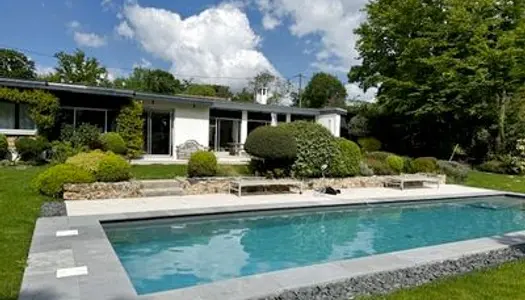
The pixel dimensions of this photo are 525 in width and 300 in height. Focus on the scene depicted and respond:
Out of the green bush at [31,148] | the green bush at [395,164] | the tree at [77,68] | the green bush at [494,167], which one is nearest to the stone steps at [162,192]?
the green bush at [31,148]

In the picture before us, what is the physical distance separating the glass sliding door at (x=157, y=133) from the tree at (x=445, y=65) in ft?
43.5

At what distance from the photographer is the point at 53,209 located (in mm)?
9570

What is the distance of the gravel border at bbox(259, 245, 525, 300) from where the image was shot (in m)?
5.05

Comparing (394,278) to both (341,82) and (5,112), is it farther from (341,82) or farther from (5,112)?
(341,82)

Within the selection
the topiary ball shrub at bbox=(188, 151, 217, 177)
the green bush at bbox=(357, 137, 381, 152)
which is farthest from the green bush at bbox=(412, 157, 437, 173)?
the topiary ball shrub at bbox=(188, 151, 217, 177)

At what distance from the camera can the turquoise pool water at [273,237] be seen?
280 inches

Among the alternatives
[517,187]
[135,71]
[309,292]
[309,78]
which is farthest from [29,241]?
[135,71]

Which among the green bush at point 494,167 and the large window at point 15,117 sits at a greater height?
the large window at point 15,117

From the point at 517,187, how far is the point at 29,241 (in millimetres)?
17866

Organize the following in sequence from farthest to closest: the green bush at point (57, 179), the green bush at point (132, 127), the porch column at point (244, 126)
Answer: the porch column at point (244, 126), the green bush at point (132, 127), the green bush at point (57, 179)

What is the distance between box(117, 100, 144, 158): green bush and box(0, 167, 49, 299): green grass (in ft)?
18.7

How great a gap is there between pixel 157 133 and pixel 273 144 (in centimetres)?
968

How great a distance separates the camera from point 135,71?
6334cm

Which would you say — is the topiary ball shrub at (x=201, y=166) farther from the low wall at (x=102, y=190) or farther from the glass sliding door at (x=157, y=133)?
the glass sliding door at (x=157, y=133)
